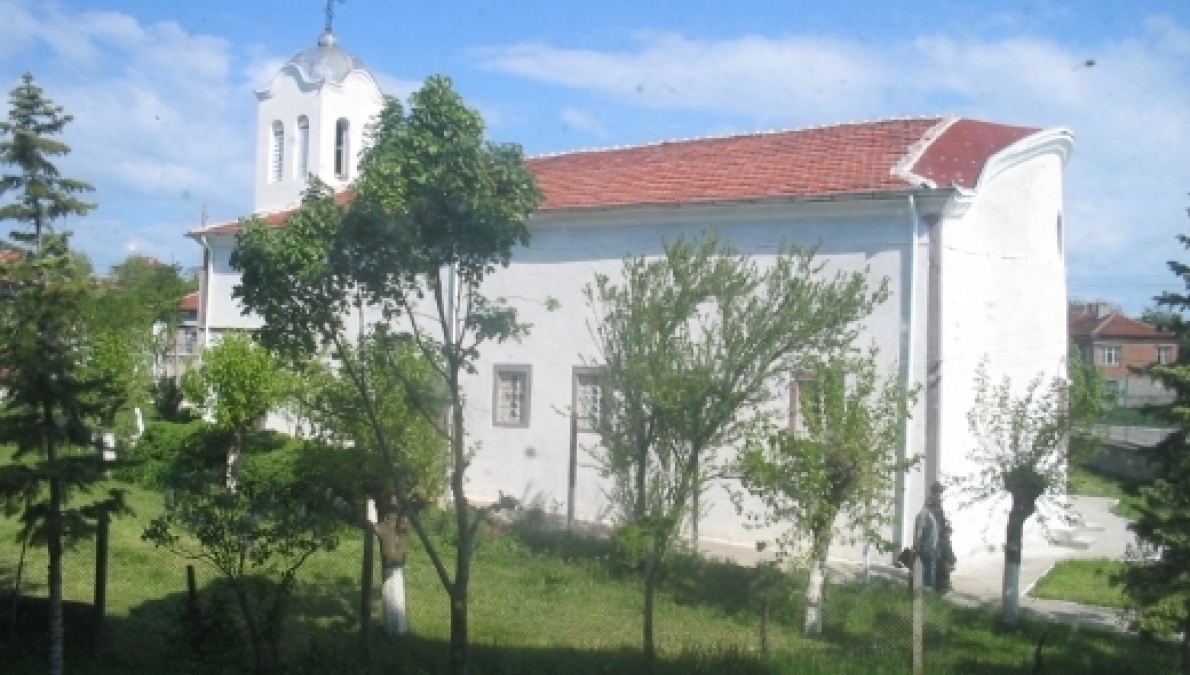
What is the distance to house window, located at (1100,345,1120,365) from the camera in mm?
41672

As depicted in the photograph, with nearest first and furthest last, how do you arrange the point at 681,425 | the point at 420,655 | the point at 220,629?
the point at 220,629
the point at 420,655
the point at 681,425

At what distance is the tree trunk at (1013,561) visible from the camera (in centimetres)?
1356

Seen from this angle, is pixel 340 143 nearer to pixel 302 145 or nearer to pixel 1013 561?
pixel 302 145

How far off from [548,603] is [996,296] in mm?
9524

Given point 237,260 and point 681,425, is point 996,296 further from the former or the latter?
point 237,260

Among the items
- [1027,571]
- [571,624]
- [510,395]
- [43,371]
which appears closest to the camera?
[43,371]

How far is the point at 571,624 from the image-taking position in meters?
12.9

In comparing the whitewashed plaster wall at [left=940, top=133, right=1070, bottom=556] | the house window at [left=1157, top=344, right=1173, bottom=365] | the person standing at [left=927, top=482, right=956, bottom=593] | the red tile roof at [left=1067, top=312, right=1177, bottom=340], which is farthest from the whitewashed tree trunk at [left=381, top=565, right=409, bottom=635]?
the red tile roof at [left=1067, top=312, right=1177, bottom=340]

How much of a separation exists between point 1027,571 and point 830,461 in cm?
670

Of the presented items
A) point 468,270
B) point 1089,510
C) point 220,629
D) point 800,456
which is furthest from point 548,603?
point 1089,510

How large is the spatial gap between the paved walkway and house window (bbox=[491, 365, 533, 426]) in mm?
4829

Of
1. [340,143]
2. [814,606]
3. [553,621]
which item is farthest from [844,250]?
[340,143]

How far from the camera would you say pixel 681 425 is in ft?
37.7

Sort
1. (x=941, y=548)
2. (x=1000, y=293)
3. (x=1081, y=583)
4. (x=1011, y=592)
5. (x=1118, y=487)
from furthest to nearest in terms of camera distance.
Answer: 1. (x=1000, y=293)
2. (x=1081, y=583)
3. (x=941, y=548)
4. (x=1011, y=592)
5. (x=1118, y=487)
